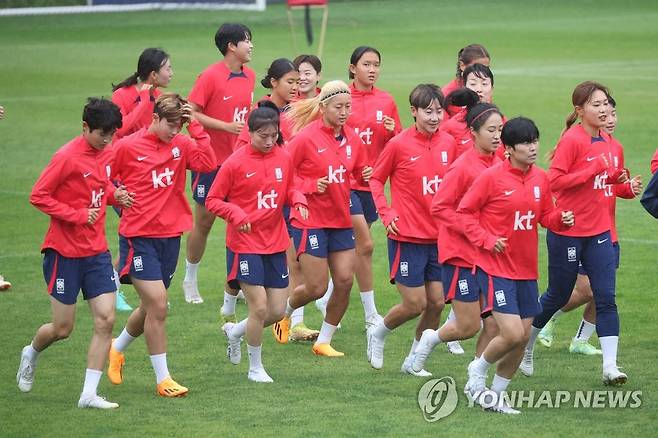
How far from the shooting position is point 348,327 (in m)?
13.1

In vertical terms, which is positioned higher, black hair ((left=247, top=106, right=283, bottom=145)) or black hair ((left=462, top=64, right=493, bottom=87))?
black hair ((left=462, top=64, right=493, bottom=87))

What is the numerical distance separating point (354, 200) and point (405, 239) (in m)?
1.48

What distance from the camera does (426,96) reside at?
1107 centimetres

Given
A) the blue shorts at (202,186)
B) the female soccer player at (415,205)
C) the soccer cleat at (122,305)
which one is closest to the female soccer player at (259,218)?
the female soccer player at (415,205)

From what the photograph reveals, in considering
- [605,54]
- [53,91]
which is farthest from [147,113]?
[605,54]

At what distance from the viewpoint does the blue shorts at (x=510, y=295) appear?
9.70m

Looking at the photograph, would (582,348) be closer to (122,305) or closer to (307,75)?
(307,75)

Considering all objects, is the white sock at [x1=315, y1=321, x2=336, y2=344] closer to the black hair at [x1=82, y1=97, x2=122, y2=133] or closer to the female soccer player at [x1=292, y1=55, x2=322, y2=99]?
the female soccer player at [x1=292, y1=55, x2=322, y2=99]

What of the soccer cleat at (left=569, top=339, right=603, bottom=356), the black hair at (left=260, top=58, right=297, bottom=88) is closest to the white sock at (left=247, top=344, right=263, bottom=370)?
the soccer cleat at (left=569, top=339, right=603, bottom=356)

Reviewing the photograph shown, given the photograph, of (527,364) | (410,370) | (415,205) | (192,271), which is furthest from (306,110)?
Result: (527,364)

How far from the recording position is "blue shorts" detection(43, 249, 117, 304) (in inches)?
398

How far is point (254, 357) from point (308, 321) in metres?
2.54

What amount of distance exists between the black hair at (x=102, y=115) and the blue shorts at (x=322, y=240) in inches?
90.7

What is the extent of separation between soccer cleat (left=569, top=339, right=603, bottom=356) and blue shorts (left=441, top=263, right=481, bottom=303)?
1842 millimetres
